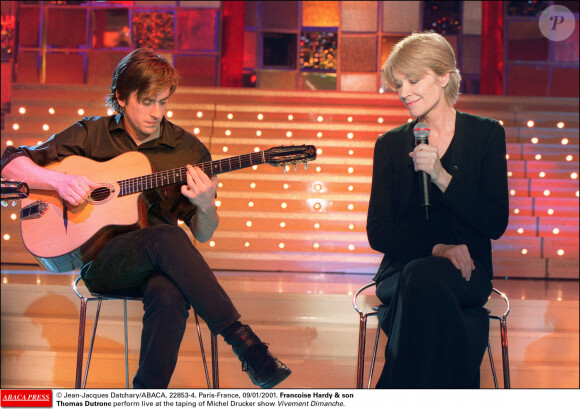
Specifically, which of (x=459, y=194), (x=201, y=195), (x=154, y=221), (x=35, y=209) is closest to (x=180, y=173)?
(x=201, y=195)

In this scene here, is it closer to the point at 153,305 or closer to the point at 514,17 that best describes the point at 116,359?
the point at 153,305

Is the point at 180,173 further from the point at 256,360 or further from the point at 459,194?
the point at 459,194

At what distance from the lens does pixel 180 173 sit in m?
2.36

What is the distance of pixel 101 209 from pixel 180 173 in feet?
1.03

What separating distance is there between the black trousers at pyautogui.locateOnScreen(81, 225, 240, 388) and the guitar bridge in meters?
0.32

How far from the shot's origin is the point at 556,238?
4566 millimetres

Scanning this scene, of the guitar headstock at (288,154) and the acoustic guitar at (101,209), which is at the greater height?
the guitar headstock at (288,154)

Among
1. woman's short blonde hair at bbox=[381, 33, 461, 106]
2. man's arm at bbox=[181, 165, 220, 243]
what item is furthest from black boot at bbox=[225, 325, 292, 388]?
woman's short blonde hair at bbox=[381, 33, 461, 106]

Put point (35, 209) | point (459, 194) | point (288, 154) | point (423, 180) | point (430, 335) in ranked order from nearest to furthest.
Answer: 1. point (430, 335)
2. point (423, 180)
3. point (459, 194)
4. point (288, 154)
5. point (35, 209)

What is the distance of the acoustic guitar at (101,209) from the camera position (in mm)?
2344

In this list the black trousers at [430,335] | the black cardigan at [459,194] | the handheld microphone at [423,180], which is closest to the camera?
the black trousers at [430,335]

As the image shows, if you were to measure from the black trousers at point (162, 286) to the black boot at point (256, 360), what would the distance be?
0.06 metres

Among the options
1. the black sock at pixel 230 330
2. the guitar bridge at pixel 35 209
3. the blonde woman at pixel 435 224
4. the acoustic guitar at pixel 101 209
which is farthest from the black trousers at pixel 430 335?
the guitar bridge at pixel 35 209

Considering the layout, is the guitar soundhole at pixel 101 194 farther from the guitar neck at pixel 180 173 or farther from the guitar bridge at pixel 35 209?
the guitar bridge at pixel 35 209
